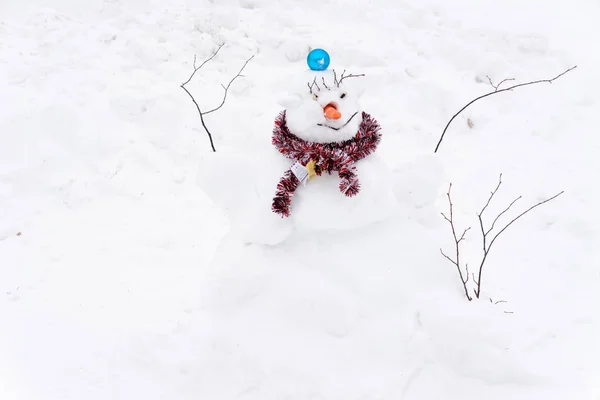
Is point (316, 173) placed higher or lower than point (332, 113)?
lower

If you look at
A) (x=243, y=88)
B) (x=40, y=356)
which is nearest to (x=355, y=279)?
(x=40, y=356)

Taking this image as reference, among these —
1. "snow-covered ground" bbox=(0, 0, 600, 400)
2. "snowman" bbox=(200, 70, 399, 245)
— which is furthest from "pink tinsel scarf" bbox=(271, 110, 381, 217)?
"snow-covered ground" bbox=(0, 0, 600, 400)

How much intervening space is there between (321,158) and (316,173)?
0.11 m

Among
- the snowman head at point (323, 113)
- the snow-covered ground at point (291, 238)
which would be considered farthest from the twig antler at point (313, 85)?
the snow-covered ground at point (291, 238)

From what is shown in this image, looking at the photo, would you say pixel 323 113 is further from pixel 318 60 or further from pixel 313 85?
pixel 318 60

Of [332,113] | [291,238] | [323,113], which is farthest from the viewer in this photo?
[291,238]

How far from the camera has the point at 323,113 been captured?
2.14 m

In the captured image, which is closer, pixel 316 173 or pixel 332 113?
pixel 332 113

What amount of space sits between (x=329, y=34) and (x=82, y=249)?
11.2 ft

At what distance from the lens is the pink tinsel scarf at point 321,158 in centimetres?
215

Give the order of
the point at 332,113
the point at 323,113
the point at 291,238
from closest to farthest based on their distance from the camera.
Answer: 1. the point at 332,113
2. the point at 323,113
3. the point at 291,238

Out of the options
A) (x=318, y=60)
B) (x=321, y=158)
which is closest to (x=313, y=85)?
(x=318, y=60)

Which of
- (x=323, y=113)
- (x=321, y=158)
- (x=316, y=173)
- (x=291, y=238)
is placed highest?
(x=323, y=113)

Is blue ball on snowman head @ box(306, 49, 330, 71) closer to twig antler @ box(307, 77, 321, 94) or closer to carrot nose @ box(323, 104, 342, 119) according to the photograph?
twig antler @ box(307, 77, 321, 94)
